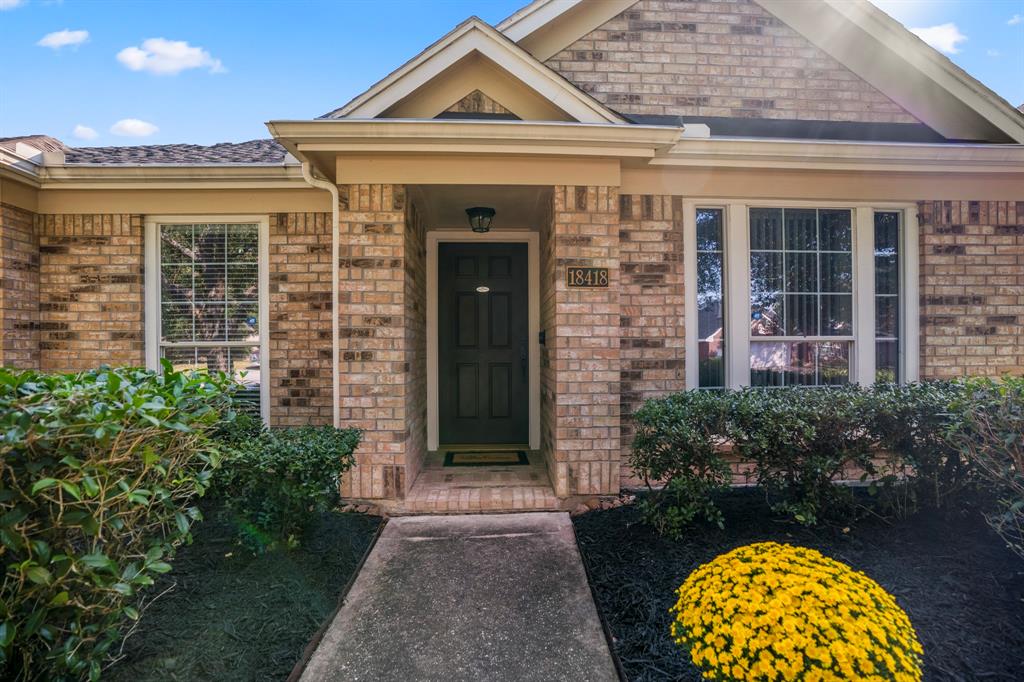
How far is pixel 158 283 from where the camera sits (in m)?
4.53

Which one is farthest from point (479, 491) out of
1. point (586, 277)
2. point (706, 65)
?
point (706, 65)

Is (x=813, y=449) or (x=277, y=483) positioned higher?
(x=813, y=449)

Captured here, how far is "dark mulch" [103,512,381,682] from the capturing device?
6.59 feet

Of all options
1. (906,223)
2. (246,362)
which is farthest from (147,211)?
(906,223)

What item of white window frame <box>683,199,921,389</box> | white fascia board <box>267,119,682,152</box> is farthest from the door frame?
white fascia board <box>267,119,682,152</box>

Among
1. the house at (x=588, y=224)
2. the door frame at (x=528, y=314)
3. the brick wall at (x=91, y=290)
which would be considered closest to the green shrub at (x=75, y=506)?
the house at (x=588, y=224)

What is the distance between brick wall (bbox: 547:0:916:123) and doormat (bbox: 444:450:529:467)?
366 cm

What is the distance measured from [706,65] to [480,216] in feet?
8.93

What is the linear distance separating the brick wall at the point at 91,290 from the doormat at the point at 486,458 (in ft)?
10.1

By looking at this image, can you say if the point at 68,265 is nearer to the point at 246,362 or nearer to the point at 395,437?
the point at 246,362

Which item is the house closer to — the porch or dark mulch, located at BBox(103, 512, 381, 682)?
the porch

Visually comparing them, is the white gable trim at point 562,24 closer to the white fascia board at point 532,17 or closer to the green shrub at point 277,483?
the white fascia board at point 532,17

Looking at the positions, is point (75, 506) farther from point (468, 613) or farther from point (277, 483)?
point (468, 613)

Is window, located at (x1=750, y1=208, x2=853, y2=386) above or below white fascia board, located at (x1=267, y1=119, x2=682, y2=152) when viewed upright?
below
